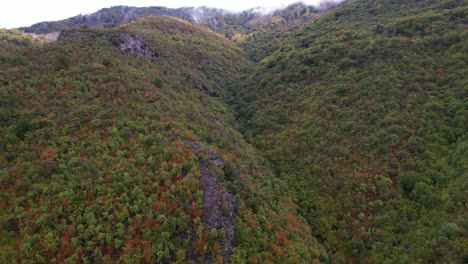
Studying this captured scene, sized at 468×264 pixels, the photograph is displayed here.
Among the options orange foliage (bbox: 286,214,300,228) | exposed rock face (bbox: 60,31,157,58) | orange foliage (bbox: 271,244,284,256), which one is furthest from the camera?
exposed rock face (bbox: 60,31,157,58)

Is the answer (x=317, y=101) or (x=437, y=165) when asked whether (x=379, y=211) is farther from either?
(x=317, y=101)

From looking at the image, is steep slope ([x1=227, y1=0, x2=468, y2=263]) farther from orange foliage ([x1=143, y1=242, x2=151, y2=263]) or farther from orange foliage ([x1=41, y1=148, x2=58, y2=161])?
orange foliage ([x1=41, y1=148, x2=58, y2=161])

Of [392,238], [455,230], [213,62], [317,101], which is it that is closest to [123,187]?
[392,238]

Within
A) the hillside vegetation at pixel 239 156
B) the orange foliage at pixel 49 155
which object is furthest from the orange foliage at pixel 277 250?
the orange foliage at pixel 49 155

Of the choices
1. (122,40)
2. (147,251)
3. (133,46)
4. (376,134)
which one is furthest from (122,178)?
(122,40)

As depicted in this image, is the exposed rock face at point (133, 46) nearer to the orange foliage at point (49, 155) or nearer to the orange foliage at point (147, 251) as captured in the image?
the orange foliage at point (49, 155)

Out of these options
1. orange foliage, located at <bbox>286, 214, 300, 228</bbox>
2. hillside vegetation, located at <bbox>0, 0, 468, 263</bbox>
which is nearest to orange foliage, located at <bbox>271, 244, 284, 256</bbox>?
hillside vegetation, located at <bbox>0, 0, 468, 263</bbox>
